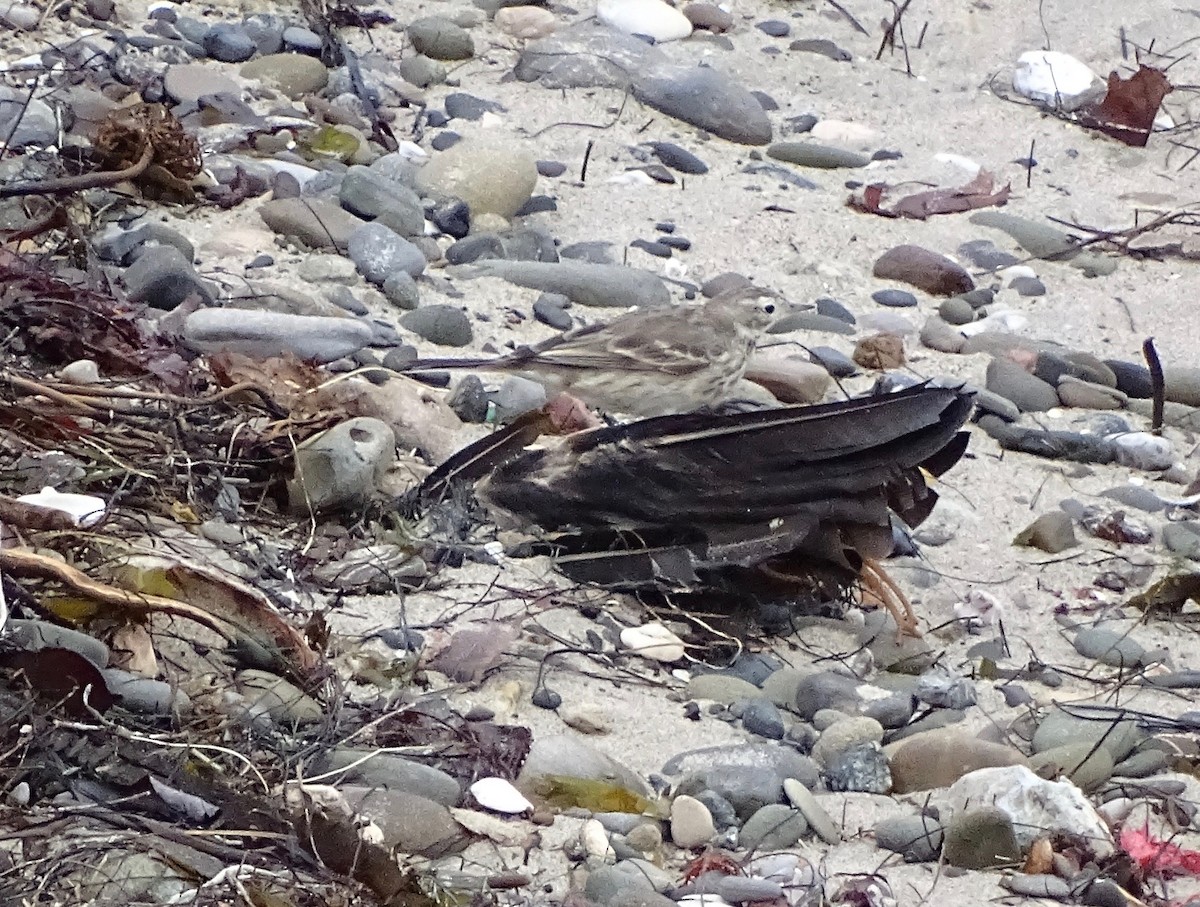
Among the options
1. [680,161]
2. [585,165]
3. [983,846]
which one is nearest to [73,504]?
[983,846]

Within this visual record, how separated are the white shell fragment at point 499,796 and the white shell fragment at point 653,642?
928 mm

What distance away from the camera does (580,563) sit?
4988 mm

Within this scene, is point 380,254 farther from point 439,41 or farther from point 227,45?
point 439,41

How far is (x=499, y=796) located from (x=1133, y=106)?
6.43 metres

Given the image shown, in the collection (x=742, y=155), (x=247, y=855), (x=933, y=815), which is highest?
(x=247, y=855)

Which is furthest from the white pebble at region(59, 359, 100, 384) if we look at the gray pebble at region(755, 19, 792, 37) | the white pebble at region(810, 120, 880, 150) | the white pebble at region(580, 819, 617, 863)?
the gray pebble at region(755, 19, 792, 37)

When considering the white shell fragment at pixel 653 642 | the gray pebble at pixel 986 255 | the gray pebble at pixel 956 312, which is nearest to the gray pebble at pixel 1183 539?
the gray pebble at pixel 956 312

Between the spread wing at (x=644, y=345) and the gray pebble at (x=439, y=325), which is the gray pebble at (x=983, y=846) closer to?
the spread wing at (x=644, y=345)

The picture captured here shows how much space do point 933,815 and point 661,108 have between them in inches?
207

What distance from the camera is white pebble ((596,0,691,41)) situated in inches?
360

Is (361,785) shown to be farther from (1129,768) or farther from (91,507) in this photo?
(1129,768)

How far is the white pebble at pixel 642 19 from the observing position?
9141mm

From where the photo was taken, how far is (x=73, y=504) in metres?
4.27

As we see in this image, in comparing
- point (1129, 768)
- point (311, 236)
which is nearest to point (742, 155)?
point (311, 236)
